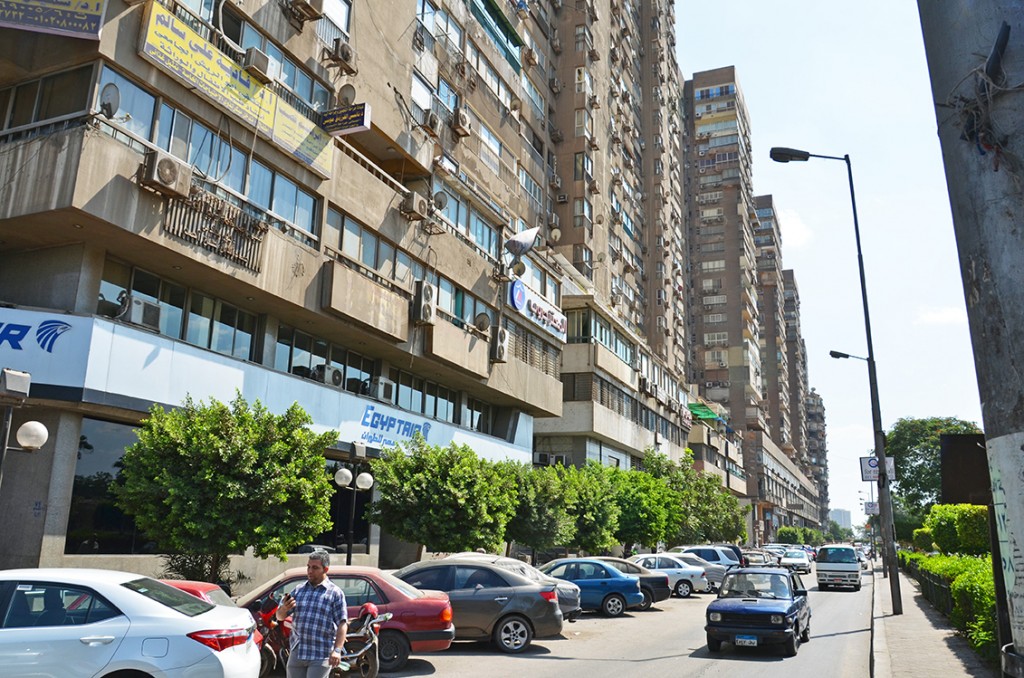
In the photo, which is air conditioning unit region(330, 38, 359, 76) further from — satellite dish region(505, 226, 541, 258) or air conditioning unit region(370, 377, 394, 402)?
satellite dish region(505, 226, 541, 258)

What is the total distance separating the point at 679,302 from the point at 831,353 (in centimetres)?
4915

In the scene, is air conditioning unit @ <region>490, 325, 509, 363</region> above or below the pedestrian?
above

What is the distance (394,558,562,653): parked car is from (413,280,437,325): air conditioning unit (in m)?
13.3

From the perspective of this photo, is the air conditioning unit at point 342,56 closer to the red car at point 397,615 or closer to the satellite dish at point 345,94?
the satellite dish at point 345,94

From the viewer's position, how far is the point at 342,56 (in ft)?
78.8

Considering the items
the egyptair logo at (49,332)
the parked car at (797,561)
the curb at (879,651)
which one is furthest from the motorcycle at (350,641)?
the parked car at (797,561)

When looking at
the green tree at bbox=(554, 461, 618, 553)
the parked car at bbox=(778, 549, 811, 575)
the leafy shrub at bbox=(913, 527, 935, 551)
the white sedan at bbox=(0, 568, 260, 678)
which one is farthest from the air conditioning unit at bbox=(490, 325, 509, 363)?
the leafy shrub at bbox=(913, 527, 935, 551)

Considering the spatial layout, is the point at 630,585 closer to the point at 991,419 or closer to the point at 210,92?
the point at 210,92

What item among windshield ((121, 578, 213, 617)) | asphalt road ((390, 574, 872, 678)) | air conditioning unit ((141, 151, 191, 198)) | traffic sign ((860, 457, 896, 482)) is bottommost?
asphalt road ((390, 574, 872, 678))

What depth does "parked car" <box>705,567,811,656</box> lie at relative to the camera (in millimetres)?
14156

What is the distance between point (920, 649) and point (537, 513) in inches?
551

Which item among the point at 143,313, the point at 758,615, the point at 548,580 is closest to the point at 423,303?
the point at 143,313

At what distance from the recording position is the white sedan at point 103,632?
21.5 feet

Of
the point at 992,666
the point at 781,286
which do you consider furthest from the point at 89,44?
the point at 781,286
